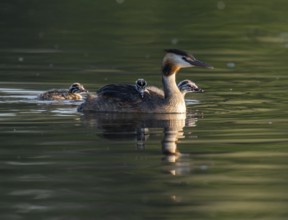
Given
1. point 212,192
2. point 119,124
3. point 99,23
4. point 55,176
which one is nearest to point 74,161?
point 55,176

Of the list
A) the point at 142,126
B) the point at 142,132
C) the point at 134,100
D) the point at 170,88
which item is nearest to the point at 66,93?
the point at 134,100

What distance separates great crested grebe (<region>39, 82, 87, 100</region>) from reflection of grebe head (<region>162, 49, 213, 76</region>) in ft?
4.53

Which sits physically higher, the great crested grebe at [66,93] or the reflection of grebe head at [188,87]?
the reflection of grebe head at [188,87]

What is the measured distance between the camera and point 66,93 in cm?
1731

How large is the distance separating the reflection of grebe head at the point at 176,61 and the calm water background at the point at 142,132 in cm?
68

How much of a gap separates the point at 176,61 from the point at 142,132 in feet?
8.79

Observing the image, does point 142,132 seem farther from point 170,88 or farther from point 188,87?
point 188,87

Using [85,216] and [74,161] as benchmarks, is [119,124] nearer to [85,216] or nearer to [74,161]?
[74,161]

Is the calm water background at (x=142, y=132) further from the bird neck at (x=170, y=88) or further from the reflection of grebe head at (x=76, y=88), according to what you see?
the bird neck at (x=170, y=88)

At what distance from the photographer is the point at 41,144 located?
42.2ft

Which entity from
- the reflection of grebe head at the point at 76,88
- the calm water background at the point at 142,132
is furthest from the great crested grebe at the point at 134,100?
the reflection of grebe head at the point at 76,88

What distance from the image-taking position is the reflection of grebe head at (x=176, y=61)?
16500mm

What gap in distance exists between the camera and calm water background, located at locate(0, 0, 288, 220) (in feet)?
33.1

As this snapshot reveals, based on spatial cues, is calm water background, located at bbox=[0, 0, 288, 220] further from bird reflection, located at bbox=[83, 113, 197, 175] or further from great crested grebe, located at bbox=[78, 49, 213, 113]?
great crested grebe, located at bbox=[78, 49, 213, 113]
